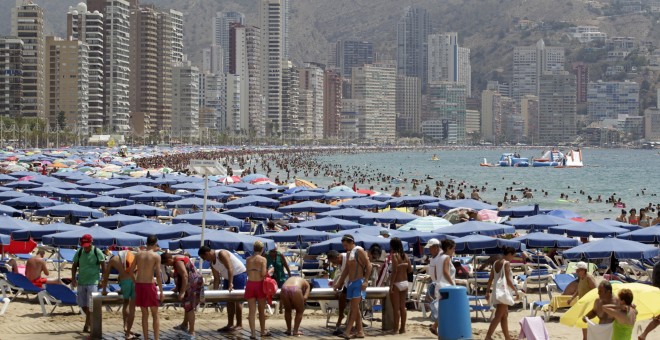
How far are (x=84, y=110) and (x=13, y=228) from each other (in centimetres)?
18046

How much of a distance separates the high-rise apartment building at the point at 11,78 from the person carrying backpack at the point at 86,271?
7023 inches

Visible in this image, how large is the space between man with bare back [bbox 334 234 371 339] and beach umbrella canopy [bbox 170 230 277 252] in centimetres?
501

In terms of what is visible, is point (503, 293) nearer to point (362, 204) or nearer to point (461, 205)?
point (362, 204)

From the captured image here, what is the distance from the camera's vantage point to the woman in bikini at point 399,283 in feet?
50.1

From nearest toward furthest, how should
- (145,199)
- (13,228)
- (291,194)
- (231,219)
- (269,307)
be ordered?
(269,307)
(13,228)
(231,219)
(145,199)
(291,194)

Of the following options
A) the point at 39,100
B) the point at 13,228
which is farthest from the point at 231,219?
the point at 39,100

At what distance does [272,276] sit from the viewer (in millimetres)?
17000

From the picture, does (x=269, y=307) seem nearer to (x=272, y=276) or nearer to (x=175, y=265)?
(x=272, y=276)

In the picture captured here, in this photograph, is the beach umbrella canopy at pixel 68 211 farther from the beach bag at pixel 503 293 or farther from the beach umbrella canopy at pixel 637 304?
the beach umbrella canopy at pixel 637 304

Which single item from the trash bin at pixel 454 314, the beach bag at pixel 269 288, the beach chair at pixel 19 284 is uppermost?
the beach bag at pixel 269 288

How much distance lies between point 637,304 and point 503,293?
6.65ft

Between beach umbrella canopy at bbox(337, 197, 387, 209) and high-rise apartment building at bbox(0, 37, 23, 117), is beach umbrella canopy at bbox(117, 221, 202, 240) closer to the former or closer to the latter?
beach umbrella canopy at bbox(337, 197, 387, 209)

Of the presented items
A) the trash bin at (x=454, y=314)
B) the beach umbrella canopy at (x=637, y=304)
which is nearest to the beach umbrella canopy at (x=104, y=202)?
the trash bin at (x=454, y=314)

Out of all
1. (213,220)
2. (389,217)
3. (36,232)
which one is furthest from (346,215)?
(36,232)
